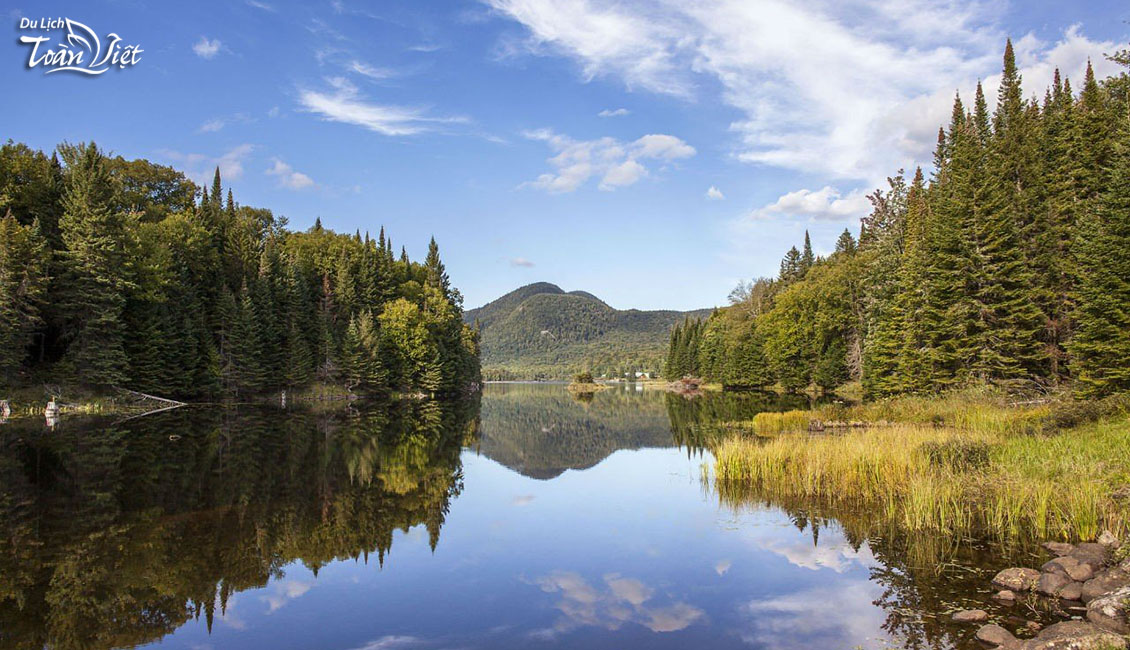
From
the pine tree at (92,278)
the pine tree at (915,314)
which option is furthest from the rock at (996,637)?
the pine tree at (92,278)

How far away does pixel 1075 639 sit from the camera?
7512 mm

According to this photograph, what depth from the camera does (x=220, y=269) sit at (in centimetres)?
6638

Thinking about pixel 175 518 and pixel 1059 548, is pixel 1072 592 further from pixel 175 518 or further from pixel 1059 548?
pixel 175 518

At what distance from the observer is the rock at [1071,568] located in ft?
33.0

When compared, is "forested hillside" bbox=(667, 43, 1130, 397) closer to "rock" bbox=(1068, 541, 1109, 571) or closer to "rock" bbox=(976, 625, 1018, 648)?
"rock" bbox=(1068, 541, 1109, 571)

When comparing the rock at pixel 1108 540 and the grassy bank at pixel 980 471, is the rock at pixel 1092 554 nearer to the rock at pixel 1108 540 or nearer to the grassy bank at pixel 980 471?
the rock at pixel 1108 540

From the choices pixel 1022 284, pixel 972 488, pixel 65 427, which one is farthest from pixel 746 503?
pixel 65 427

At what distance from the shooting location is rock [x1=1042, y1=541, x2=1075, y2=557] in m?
11.6

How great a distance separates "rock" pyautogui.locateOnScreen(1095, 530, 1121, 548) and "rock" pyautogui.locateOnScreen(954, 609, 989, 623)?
364cm

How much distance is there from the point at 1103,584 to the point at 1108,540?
2.33 metres

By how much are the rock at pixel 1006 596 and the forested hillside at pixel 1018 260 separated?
70.7 ft

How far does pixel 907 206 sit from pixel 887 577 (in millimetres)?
57488

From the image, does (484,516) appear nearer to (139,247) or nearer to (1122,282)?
(1122,282)

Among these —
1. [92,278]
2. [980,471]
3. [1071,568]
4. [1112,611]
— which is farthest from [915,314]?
[92,278]
